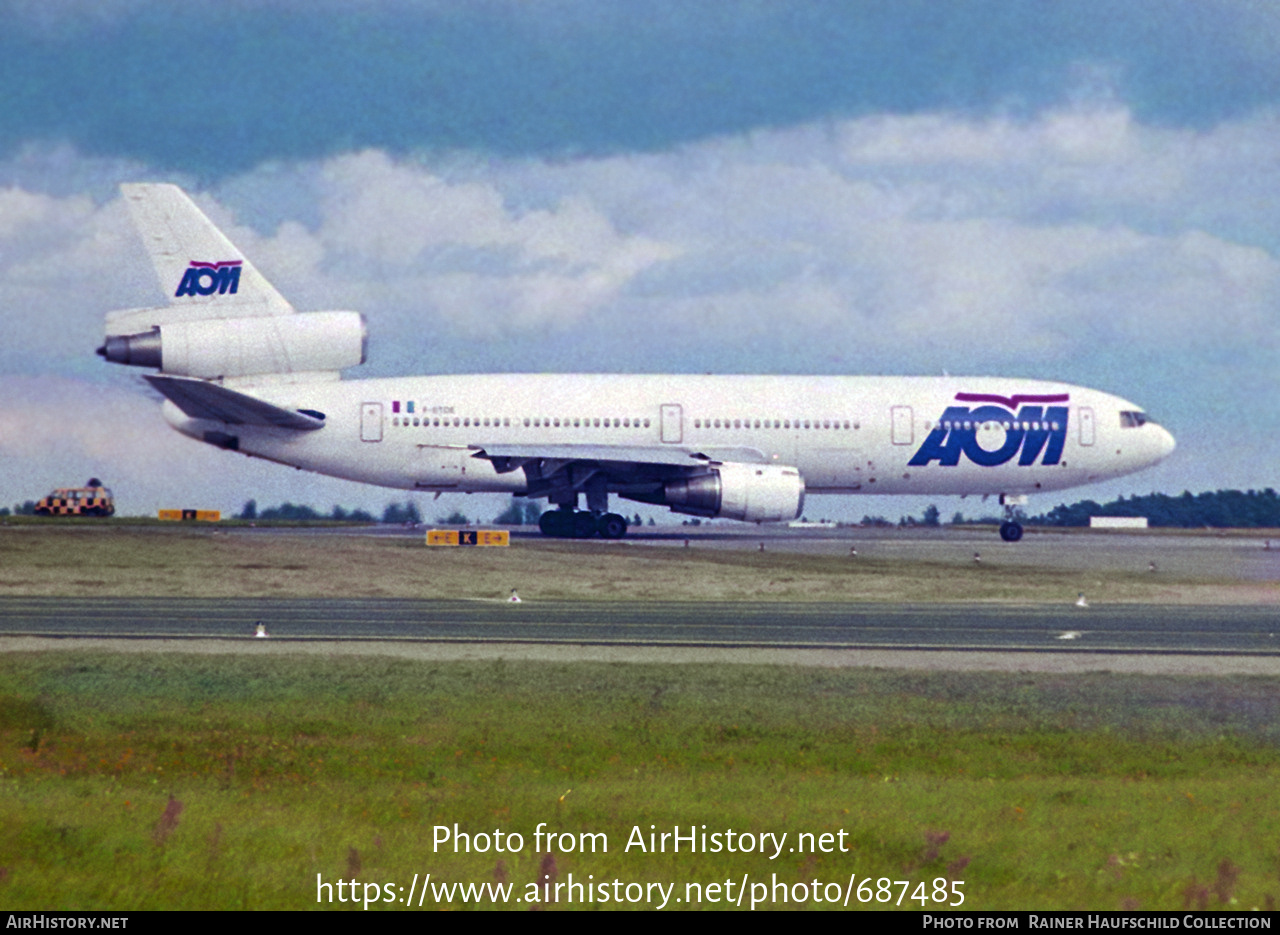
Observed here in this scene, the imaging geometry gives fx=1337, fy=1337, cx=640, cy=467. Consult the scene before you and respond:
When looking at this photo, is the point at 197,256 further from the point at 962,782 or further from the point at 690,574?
the point at 962,782

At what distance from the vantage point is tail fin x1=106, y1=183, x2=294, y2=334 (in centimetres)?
4644

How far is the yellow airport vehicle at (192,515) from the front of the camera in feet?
192

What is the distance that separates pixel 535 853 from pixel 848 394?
40022mm

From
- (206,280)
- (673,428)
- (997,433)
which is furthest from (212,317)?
(997,433)

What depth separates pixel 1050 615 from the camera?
26.5 meters

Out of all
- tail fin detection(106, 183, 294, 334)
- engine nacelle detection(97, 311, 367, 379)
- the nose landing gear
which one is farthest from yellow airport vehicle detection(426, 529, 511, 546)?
the nose landing gear

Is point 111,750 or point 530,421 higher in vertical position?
point 530,421

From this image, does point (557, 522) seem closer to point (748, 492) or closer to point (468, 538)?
point (468, 538)

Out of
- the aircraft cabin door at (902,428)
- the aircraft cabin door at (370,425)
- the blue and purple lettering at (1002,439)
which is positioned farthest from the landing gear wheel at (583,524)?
the blue and purple lettering at (1002,439)

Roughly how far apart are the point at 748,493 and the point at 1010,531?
1200 cm

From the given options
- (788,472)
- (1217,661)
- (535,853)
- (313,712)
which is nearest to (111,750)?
(313,712)

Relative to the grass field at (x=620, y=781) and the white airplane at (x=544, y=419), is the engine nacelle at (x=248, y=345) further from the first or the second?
the grass field at (x=620, y=781)

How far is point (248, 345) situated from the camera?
46250mm

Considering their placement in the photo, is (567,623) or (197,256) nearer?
(567,623)
